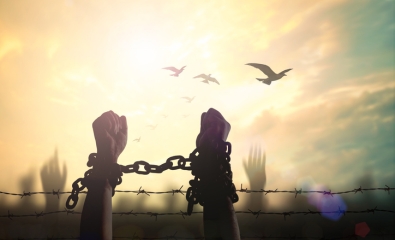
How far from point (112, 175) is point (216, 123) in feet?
4.86

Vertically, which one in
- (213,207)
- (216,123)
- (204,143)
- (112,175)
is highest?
(216,123)

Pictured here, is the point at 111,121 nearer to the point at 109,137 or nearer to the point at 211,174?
the point at 109,137

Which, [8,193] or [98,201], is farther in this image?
[8,193]

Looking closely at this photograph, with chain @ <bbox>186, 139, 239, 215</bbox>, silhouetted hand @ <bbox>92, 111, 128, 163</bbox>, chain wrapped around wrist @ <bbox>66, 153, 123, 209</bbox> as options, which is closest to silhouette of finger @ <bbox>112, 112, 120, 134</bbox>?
silhouetted hand @ <bbox>92, 111, 128, 163</bbox>

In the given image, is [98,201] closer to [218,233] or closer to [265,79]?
[218,233]

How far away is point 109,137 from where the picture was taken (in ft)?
12.9

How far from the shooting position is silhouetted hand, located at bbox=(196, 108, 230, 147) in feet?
12.4

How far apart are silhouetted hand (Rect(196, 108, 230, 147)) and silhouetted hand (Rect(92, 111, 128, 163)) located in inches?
42.3

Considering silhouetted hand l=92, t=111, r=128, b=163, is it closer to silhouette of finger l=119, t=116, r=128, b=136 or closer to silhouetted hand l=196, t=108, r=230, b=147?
silhouette of finger l=119, t=116, r=128, b=136

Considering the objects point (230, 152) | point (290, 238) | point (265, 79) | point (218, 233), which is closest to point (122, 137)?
point (230, 152)

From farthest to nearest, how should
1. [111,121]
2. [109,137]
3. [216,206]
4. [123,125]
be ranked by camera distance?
[123,125]
[111,121]
[109,137]
[216,206]

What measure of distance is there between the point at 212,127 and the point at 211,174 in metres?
0.58

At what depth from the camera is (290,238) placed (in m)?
4.75

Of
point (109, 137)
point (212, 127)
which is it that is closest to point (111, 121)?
point (109, 137)
